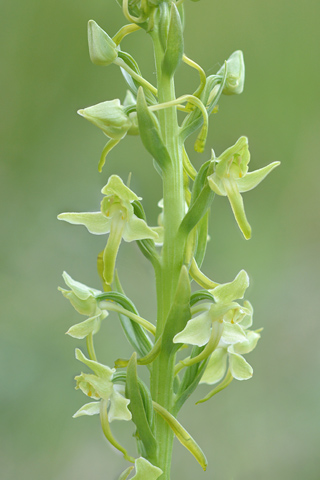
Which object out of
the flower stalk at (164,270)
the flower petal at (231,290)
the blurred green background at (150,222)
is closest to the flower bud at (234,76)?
the flower stalk at (164,270)

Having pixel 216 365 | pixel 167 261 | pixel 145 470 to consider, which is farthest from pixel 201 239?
pixel 145 470

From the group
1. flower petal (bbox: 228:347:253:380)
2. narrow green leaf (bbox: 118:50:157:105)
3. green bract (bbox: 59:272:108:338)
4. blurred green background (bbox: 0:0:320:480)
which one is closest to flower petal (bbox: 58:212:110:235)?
green bract (bbox: 59:272:108:338)

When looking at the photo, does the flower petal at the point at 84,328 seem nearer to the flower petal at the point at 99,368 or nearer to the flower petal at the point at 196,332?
the flower petal at the point at 99,368

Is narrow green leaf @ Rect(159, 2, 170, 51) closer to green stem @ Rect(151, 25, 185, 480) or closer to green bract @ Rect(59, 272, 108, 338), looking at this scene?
green stem @ Rect(151, 25, 185, 480)

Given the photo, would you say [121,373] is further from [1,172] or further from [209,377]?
[1,172]

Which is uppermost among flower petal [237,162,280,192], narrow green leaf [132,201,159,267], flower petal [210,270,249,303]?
flower petal [237,162,280,192]

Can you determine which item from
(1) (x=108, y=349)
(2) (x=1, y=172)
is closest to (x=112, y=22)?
(2) (x=1, y=172)
